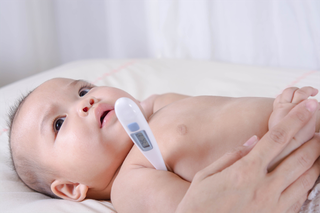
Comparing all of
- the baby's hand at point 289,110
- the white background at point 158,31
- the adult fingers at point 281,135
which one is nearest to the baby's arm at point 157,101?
the baby's hand at point 289,110

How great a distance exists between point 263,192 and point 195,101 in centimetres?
42

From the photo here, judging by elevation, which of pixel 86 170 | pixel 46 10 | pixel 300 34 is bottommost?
pixel 86 170

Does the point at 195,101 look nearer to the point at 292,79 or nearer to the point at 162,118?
the point at 162,118

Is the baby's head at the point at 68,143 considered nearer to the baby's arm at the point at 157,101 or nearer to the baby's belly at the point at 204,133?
the baby's belly at the point at 204,133

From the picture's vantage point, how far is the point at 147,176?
74 cm

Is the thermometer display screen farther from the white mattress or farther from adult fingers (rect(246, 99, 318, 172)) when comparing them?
the white mattress

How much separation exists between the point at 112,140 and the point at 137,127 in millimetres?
201

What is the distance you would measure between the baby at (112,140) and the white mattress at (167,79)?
0.14 metres

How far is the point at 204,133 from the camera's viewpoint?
2.60 feet

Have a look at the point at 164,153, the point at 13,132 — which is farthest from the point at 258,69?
the point at 13,132

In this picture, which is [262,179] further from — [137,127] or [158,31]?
[158,31]

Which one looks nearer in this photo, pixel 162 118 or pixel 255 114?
pixel 255 114

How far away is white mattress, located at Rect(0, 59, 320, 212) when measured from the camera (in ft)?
4.03

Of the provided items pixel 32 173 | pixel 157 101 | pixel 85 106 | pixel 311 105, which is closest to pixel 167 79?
pixel 157 101
